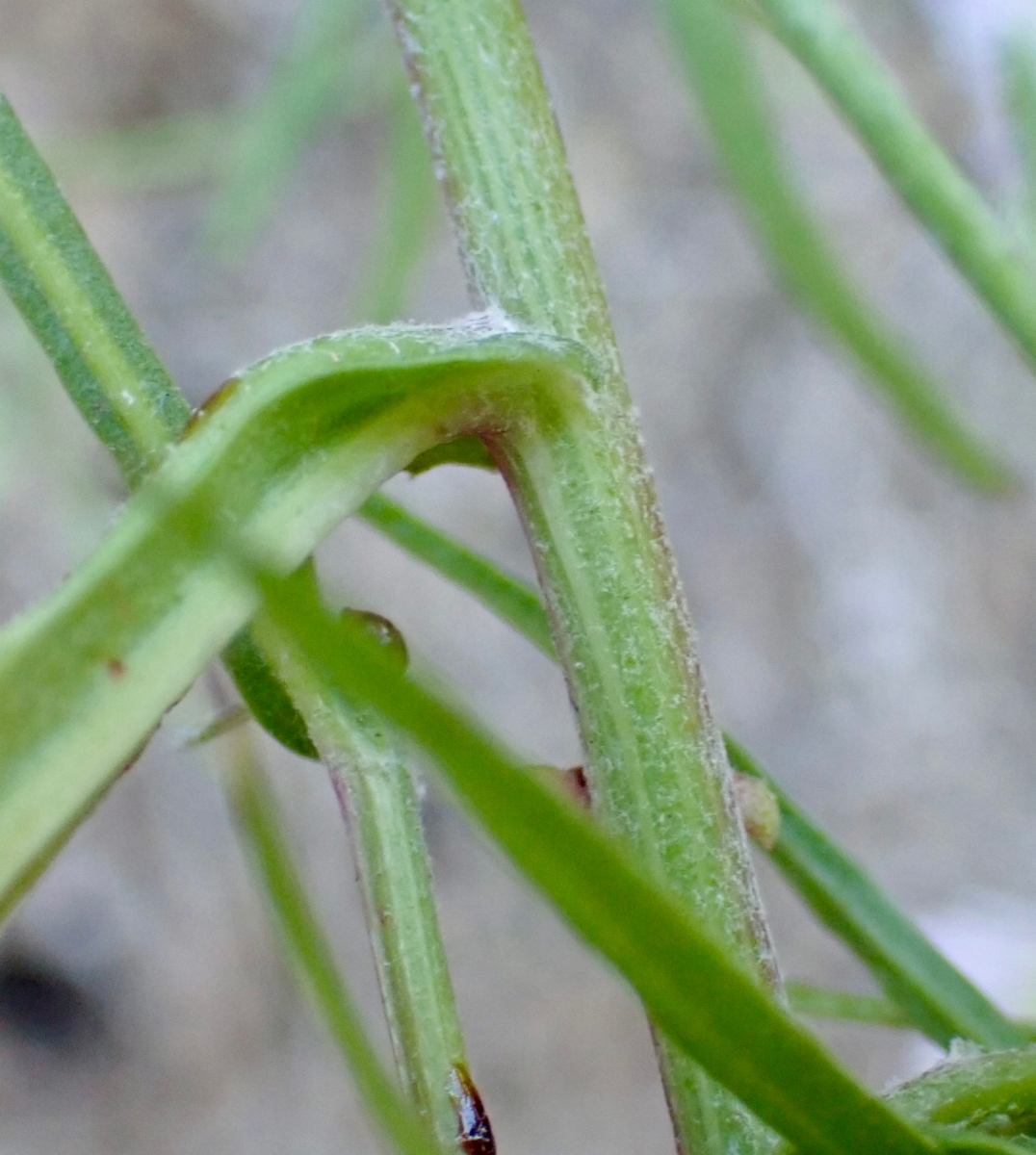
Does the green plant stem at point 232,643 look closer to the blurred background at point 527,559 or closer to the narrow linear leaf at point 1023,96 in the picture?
the narrow linear leaf at point 1023,96

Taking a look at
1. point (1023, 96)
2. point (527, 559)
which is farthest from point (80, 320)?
point (527, 559)

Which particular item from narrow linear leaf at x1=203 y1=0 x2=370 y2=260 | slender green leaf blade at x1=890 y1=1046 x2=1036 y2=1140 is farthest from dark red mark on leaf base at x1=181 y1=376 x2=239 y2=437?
narrow linear leaf at x1=203 y1=0 x2=370 y2=260

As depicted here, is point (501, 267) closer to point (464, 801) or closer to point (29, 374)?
point (464, 801)

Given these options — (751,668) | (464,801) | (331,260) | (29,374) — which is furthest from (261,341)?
(464,801)

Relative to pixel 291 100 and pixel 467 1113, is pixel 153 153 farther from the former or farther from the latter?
pixel 467 1113

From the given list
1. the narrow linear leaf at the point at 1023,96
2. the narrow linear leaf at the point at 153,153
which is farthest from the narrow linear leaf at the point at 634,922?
the narrow linear leaf at the point at 153,153

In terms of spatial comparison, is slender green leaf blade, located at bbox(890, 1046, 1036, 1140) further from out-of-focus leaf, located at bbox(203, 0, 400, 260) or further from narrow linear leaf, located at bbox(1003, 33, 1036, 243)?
out-of-focus leaf, located at bbox(203, 0, 400, 260)
